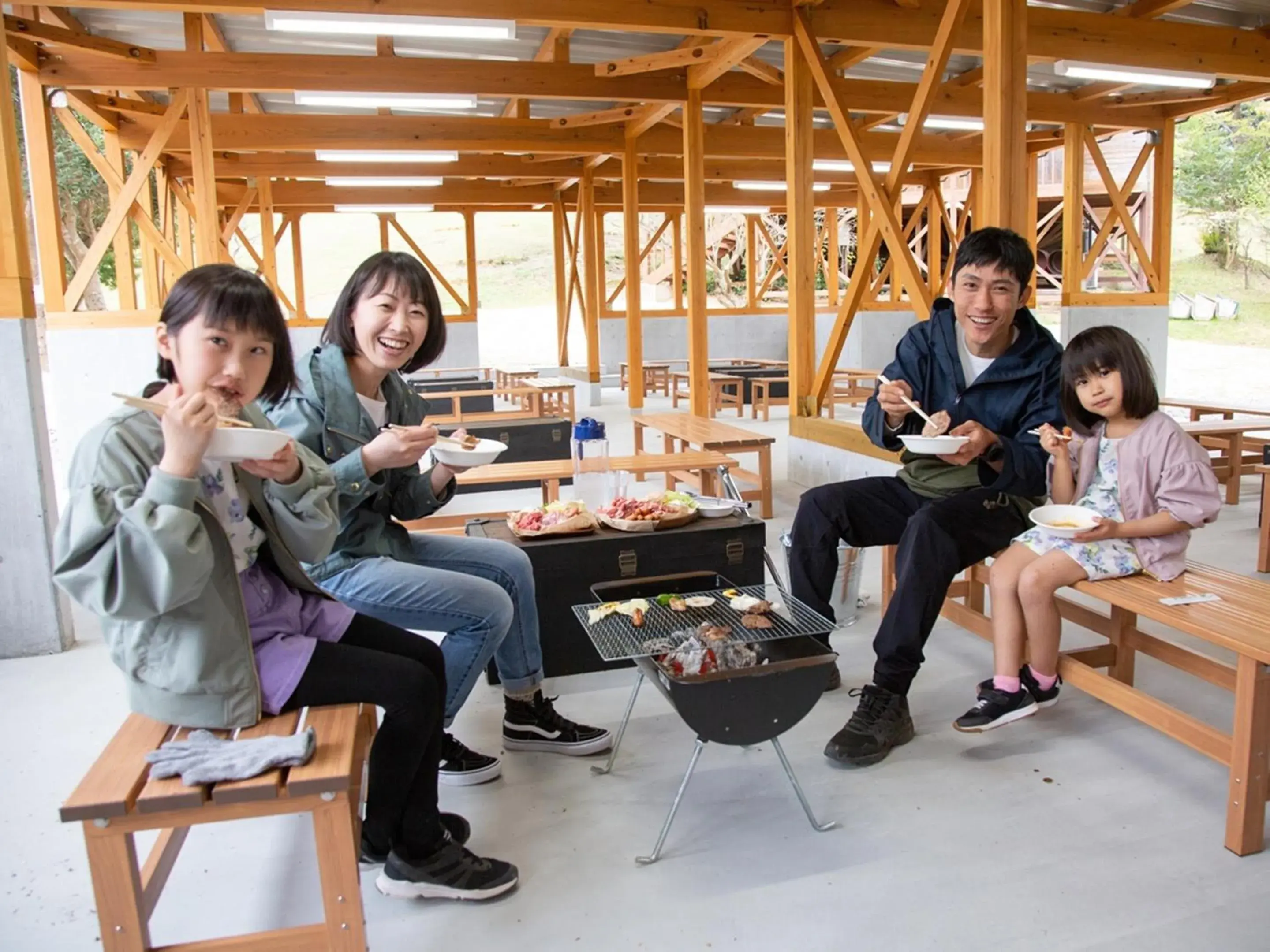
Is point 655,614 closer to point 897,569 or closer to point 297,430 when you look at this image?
point 897,569

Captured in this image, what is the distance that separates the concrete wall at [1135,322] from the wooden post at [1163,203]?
0.31 m

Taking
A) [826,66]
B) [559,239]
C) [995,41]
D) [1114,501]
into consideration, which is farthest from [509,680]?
[559,239]

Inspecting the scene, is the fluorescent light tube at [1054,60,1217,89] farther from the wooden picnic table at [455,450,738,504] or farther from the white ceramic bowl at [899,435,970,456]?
the white ceramic bowl at [899,435,970,456]

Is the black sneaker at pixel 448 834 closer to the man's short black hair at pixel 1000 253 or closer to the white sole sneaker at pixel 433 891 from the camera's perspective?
the white sole sneaker at pixel 433 891

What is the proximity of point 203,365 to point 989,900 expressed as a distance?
1.87m

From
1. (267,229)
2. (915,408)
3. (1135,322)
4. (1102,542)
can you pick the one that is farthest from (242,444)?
(267,229)

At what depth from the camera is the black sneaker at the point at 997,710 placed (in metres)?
2.64

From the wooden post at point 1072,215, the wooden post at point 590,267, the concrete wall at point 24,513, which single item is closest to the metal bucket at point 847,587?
the concrete wall at point 24,513

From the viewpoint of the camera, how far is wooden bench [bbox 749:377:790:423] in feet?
34.4

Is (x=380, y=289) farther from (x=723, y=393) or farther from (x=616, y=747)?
(x=723, y=393)

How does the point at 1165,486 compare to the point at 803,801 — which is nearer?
the point at 803,801

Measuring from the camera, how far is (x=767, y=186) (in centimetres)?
1300

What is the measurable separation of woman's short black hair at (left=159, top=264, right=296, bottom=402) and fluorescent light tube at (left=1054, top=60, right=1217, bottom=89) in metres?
6.44

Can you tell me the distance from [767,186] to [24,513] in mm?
11134
